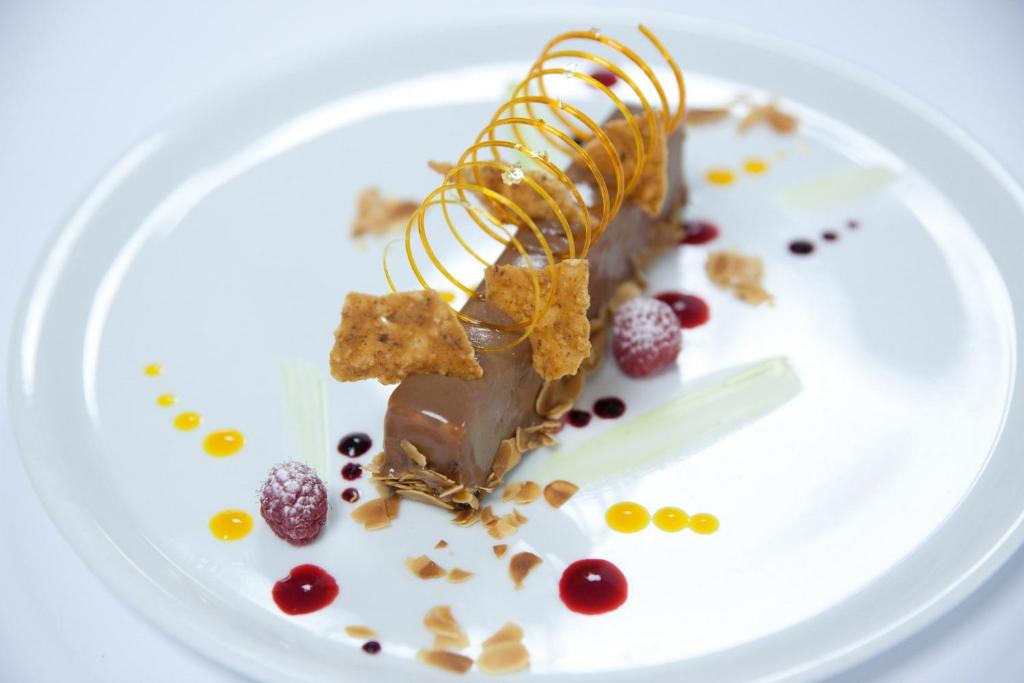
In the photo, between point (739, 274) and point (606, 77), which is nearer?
→ point (739, 274)

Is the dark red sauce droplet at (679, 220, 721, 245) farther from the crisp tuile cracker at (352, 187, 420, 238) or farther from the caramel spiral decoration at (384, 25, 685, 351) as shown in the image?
the crisp tuile cracker at (352, 187, 420, 238)

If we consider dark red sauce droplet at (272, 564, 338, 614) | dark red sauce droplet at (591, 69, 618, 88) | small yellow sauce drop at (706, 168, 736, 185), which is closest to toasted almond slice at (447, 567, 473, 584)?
dark red sauce droplet at (272, 564, 338, 614)

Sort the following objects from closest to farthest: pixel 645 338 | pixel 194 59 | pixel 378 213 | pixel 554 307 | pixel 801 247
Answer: pixel 554 307, pixel 645 338, pixel 801 247, pixel 378 213, pixel 194 59

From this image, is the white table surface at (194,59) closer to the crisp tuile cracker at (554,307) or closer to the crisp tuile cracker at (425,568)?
the crisp tuile cracker at (425,568)

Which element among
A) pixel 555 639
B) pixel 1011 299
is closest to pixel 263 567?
pixel 555 639

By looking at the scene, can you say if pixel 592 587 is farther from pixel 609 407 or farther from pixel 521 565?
pixel 609 407

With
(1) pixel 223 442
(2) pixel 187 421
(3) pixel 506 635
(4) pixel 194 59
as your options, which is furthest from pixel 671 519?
(4) pixel 194 59
